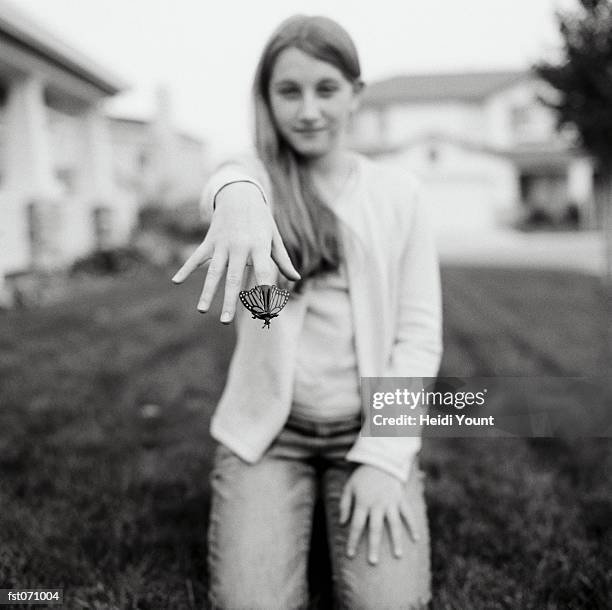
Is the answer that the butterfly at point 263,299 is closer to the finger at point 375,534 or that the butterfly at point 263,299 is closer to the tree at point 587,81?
the finger at point 375,534

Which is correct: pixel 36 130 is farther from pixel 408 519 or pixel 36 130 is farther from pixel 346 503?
pixel 408 519

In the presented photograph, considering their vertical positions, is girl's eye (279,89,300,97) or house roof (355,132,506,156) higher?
house roof (355,132,506,156)

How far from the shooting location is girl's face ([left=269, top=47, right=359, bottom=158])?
3.89 ft

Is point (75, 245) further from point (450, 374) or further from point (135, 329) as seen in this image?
point (135, 329)

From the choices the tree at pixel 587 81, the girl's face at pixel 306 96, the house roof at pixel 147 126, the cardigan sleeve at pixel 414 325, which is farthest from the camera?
the house roof at pixel 147 126

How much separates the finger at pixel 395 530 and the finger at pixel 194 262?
3.29 feet

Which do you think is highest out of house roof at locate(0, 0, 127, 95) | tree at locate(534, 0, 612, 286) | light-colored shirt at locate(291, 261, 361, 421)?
tree at locate(534, 0, 612, 286)

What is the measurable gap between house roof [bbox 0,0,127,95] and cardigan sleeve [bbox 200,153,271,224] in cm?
40

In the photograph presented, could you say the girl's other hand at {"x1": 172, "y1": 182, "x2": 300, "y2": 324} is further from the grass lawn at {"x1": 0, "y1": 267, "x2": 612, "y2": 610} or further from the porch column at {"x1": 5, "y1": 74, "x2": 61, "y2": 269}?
the grass lawn at {"x1": 0, "y1": 267, "x2": 612, "y2": 610}

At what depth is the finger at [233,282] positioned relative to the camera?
774 millimetres

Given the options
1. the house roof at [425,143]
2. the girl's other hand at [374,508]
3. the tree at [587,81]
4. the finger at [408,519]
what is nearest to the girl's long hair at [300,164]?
the girl's other hand at [374,508]

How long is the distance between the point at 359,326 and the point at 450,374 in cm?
250

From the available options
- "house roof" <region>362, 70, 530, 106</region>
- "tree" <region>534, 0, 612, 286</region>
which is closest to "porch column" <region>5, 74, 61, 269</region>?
"tree" <region>534, 0, 612, 286</region>

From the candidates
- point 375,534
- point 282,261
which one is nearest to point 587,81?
point 375,534
